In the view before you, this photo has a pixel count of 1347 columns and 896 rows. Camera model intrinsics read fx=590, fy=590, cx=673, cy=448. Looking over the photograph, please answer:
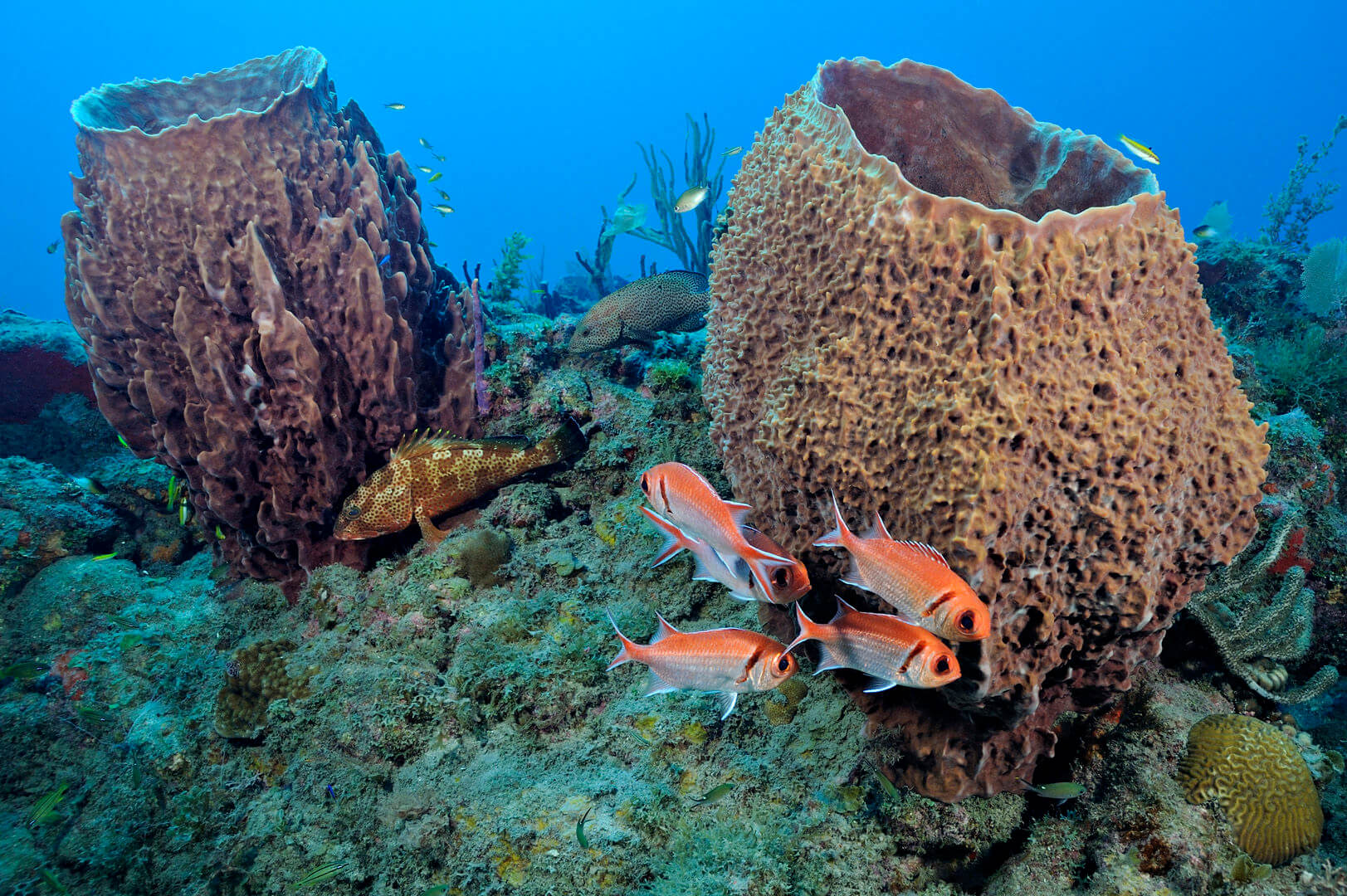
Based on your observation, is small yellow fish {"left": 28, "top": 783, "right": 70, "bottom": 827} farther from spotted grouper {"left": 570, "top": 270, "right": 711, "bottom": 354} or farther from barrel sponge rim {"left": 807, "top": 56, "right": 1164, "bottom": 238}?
barrel sponge rim {"left": 807, "top": 56, "right": 1164, "bottom": 238}

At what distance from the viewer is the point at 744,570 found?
2023mm

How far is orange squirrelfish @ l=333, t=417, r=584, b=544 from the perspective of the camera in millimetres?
3705

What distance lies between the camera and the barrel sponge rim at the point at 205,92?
3964mm

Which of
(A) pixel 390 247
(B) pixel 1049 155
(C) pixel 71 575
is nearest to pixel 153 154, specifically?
(A) pixel 390 247

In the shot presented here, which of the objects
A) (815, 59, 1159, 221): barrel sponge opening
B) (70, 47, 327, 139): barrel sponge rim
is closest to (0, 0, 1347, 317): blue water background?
(70, 47, 327, 139): barrel sponge rim

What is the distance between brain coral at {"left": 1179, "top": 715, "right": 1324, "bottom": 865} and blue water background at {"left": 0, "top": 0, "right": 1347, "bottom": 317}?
68.0 meters

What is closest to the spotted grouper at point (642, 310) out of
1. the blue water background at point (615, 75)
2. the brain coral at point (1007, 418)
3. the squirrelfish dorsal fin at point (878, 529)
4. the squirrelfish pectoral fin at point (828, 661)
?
the brain coral at point (1007, 418)

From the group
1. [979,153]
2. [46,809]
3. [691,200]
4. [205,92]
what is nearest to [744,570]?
[979,153]

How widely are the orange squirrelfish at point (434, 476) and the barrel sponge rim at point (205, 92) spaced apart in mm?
2429

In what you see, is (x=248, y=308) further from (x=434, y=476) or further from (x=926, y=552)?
(x=926, y=552)

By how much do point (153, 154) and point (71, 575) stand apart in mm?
Result: 3121

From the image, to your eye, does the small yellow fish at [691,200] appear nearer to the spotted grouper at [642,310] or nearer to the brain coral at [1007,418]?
the spotted grouper at [642,310]

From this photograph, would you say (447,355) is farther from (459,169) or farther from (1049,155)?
(459,169)

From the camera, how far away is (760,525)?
2777mm
